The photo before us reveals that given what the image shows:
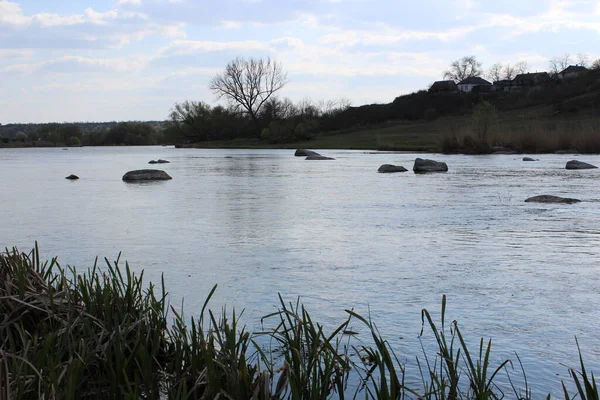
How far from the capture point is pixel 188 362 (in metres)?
3.17

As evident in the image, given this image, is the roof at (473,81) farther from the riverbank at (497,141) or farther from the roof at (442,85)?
the riverbank at (497,141)

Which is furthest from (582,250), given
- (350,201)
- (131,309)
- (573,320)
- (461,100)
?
(461,100)

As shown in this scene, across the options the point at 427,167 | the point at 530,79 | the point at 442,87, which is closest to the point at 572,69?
the point at 530,79

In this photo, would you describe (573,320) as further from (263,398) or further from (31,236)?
(31,236)

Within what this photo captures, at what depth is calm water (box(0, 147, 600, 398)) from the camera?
4379 mm

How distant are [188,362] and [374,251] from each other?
13.3ft

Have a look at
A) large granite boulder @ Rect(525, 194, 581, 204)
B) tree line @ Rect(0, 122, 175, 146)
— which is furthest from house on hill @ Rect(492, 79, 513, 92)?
large granite boulder @ Rect(525, 194, 581, 204)

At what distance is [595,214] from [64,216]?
7.82 metres

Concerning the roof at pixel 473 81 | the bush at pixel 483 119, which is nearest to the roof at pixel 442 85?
the roof at pixel 473 81

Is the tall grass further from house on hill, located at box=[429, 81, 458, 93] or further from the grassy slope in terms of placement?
house on hill, located at box=[429, 81, 458, 93]

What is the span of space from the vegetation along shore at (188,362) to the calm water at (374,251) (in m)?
0.33

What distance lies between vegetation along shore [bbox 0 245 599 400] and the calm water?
331mm

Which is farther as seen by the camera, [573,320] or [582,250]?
[582,250]

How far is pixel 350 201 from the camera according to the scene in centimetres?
1245
